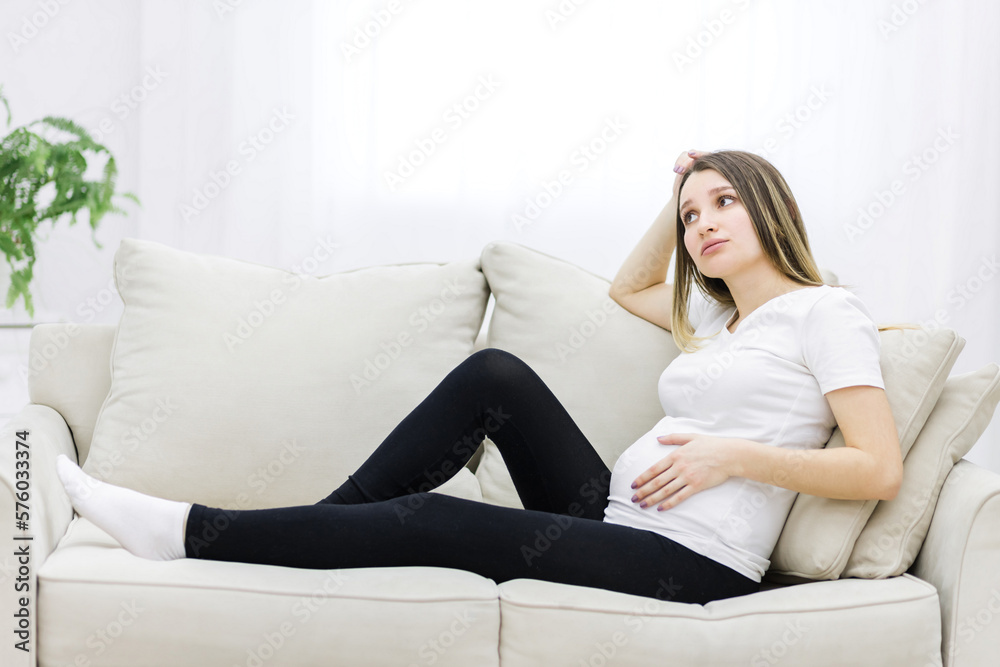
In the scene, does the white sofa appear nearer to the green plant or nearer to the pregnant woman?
the pregnant woman

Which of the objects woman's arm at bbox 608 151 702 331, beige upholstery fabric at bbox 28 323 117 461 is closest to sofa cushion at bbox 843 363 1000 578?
woman's arm at bbox 608 151 702 331

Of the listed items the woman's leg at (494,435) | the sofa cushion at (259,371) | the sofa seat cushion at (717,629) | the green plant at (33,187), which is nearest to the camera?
the sofa seat cushion at (717,629)

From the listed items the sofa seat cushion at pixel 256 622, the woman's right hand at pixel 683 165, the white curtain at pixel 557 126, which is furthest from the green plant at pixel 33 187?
the woman's right hand at pixel 683 165

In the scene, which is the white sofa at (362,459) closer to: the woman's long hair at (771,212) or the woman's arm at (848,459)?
the woman's arm at (848,459)

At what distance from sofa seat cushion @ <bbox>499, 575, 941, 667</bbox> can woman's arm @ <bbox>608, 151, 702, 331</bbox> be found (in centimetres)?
62

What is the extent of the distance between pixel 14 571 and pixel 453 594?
59 cm

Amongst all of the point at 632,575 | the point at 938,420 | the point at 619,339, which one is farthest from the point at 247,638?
the point at 938,420

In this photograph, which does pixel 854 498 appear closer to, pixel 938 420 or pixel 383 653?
pixel 938 420

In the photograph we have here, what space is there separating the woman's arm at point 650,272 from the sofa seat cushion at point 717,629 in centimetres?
62

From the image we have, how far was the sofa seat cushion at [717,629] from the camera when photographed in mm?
962

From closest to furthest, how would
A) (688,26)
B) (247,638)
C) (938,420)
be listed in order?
(247,638), (938,420), (688,26)

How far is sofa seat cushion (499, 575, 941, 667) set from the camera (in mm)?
962

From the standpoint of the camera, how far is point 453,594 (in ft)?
3.24

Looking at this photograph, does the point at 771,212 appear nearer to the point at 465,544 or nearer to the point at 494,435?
the point at 494,435
